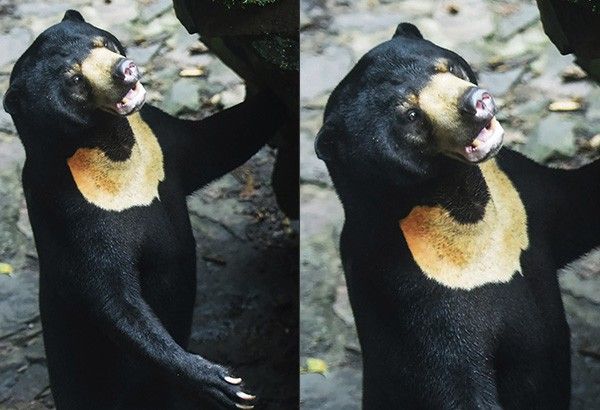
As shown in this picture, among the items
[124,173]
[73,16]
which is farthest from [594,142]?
[73,16]

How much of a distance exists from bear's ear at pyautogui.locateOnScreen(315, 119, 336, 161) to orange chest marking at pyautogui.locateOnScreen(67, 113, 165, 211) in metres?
0.46

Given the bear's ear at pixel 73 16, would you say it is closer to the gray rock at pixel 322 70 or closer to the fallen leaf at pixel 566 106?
the gray rock at pixel 322 70

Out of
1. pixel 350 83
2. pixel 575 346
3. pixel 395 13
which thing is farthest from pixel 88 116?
pixel 575 346

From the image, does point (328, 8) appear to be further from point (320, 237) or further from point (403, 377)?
point (403, 377)

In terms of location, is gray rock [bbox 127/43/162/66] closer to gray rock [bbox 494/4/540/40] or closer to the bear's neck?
the bear's neck

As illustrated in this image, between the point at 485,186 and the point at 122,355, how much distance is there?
2.94 feet

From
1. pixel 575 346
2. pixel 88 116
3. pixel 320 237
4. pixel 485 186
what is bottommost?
pixel 575 346

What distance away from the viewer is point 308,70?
87.7 inches

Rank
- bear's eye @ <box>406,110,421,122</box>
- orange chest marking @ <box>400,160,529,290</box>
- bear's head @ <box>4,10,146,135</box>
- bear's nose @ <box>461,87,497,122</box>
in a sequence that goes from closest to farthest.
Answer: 1. bear's nose @ <box>461,87,497,122</box>
2. bear's eye @ <box>406,110,421,122</box>
3. orange chest marking @ <box>400,160,529,290</box>
4. bear's head @ <box>4,10,146,135</box>

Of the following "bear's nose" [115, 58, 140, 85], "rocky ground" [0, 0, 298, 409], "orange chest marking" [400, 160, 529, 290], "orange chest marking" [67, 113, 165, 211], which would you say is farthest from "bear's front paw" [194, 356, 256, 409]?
"bear's nose" [115, 58, 140, 85]

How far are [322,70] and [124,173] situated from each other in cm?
51

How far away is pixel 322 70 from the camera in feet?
7.15

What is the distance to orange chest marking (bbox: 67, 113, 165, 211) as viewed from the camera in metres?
2.16

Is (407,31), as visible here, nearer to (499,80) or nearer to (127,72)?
(499,80)
